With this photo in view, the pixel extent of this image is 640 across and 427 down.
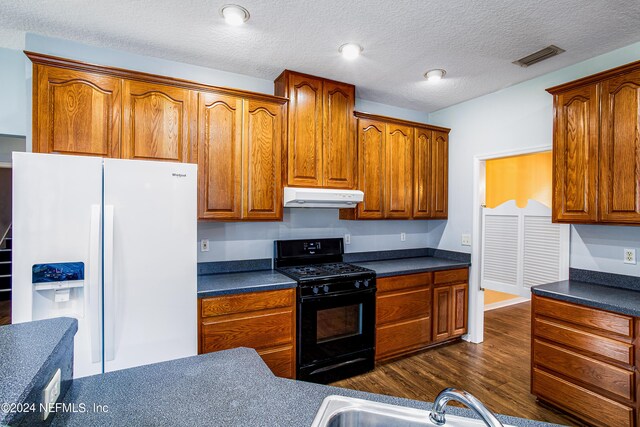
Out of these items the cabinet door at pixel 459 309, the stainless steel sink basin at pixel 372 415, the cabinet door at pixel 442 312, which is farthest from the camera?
the cabinet door at pixel 459 309

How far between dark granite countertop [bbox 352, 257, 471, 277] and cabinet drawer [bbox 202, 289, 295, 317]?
906 mm

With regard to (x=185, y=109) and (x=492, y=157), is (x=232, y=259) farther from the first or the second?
Answer: (x=492, y=157)

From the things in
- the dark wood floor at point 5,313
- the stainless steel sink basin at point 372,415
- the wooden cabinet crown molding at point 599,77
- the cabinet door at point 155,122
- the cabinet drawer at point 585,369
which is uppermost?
the wooden cabinet crown molding at point 599,77

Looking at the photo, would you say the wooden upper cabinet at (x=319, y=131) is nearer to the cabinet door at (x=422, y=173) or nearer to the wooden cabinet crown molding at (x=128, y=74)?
the wooden cabinet crown molding at (x=128, y=74)

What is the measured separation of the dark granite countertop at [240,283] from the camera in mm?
2283

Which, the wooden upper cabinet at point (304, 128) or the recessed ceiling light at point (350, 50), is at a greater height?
the recessed ceiling light at point (350, 50)

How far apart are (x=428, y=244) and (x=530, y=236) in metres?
1.10

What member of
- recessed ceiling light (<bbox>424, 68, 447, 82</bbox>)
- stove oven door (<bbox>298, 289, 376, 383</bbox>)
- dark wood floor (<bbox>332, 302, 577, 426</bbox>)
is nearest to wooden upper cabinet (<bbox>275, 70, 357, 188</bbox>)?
recessed ceiling light (<bbox>424, 68, 447, 82</bbox>)

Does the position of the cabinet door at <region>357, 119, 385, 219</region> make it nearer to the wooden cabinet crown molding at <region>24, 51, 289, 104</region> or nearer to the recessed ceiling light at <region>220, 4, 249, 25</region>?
the wooden cabinet crown molding at <region>24, 51, 289, 104</region>

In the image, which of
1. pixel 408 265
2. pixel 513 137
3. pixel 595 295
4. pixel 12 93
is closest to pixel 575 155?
pixel 513 137

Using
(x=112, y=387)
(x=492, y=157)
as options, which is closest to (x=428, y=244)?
(x=492, y=157)

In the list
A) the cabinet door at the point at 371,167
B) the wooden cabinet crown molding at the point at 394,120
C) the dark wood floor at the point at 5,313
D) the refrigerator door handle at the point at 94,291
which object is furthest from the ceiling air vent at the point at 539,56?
the dark wood floor at the point at 5,313

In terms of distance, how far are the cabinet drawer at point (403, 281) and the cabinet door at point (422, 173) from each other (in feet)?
2.29

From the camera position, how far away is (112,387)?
40.4 inches
